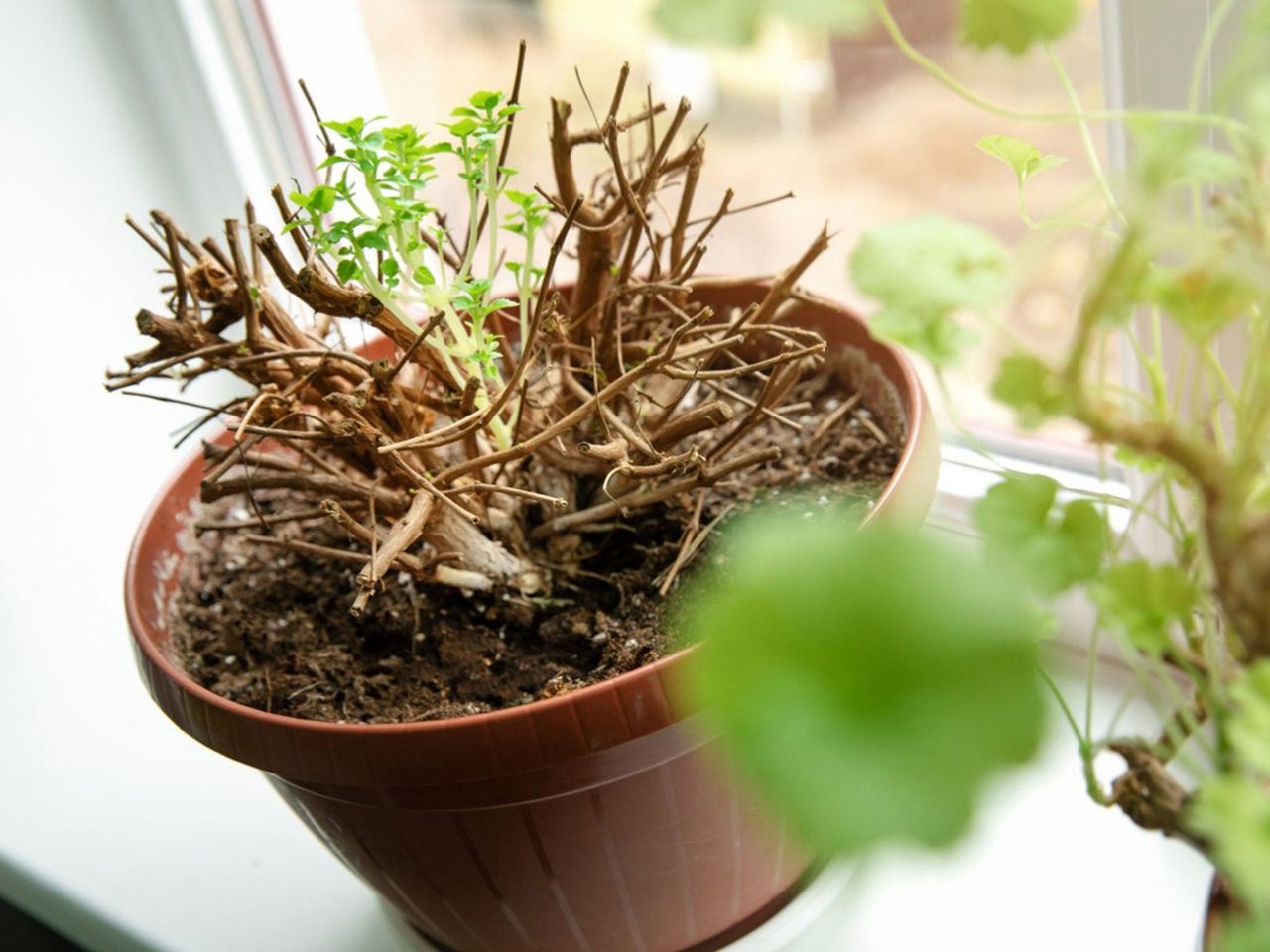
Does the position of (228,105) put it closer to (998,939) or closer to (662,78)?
(662,78)

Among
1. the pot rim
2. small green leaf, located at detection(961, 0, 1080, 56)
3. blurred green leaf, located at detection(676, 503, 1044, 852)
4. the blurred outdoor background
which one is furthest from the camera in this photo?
the blurred outdoor background

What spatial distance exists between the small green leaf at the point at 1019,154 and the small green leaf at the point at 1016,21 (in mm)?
99

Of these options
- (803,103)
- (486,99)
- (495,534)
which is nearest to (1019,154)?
(486,99)

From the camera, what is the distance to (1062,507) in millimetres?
343

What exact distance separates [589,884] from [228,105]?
0.75m

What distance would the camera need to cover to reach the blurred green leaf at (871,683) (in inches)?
9.6

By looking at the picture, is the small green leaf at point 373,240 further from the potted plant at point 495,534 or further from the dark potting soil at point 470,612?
the dark potting soil at point 470,612

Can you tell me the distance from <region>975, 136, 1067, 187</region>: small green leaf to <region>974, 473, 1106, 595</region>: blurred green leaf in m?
0.18

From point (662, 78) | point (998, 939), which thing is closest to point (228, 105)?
point (662, 78)

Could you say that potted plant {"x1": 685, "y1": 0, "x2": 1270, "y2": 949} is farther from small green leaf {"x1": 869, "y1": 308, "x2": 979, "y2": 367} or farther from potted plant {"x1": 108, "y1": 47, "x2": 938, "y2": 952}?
potted plant {"x1": 108, "y1": 47, "x2": 938, "y2": 952}

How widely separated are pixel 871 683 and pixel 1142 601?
0.10 meters

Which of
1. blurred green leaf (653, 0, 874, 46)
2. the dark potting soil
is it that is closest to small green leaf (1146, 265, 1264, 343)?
blurred green leaf (653, 0, 874, 46)

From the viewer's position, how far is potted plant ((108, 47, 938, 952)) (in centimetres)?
49

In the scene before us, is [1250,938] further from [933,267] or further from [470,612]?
[470,612]
